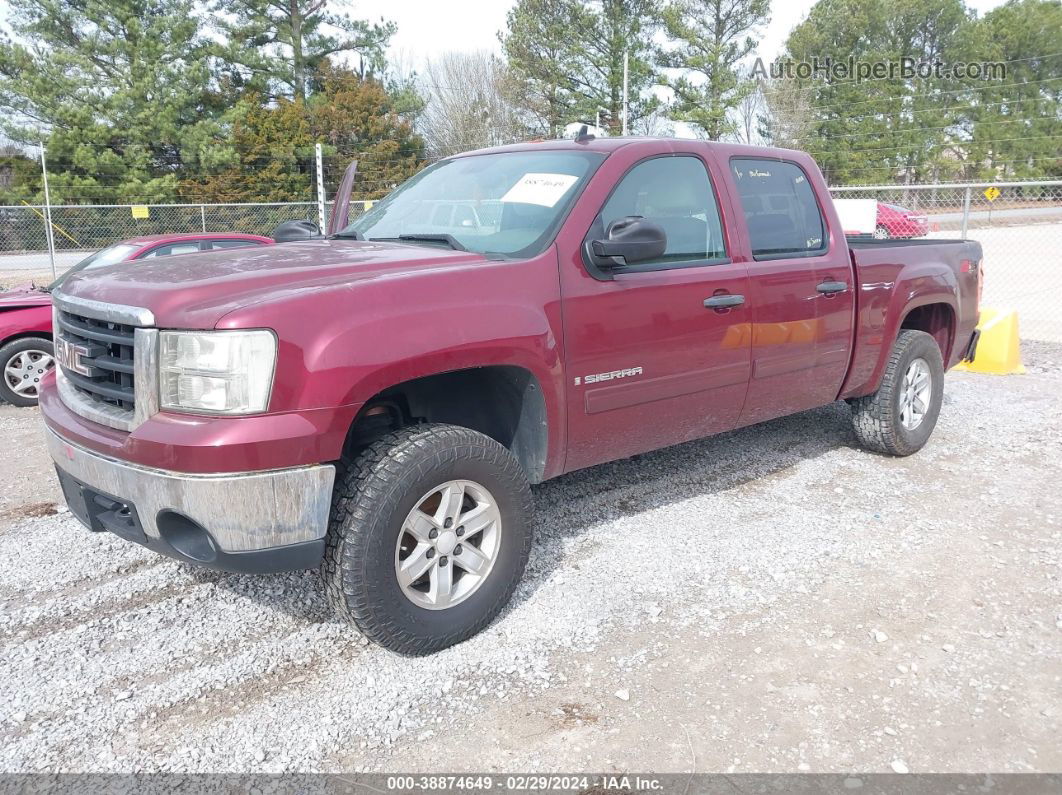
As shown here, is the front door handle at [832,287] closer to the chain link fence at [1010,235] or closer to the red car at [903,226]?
the chain link fence at [1010,235]

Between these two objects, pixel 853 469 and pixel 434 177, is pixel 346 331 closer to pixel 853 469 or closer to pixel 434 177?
pixel 434 177

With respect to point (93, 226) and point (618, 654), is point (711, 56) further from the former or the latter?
point (618, 654)

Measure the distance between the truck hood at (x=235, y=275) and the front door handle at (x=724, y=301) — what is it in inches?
46.9

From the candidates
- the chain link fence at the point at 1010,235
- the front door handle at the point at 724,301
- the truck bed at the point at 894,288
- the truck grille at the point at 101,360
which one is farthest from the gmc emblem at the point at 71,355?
the chain link fence at the point at 1010,235

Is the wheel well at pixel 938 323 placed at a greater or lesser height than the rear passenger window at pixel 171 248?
lesser

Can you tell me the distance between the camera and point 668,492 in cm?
504

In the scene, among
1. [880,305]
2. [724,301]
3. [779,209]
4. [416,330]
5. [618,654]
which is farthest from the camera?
[880,305]

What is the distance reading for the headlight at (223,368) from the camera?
2.73 metres

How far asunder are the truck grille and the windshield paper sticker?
1.74 m

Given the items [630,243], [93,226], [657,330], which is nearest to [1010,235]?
[93,226]

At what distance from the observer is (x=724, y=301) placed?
4164mm

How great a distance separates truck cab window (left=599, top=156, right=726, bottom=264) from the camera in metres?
3.95

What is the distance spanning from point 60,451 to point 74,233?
23.2m

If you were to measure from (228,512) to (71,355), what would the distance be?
108 centimetres
